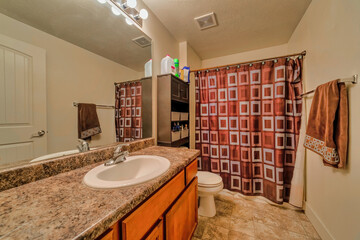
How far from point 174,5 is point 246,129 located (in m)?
1.65

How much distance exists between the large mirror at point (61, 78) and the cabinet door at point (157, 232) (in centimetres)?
65

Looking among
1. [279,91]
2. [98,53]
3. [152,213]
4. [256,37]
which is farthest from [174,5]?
[152,213]

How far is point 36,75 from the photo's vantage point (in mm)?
663

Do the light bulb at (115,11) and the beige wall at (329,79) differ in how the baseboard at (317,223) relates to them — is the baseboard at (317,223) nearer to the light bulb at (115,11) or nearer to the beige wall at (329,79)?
the beige wall at (329,79)

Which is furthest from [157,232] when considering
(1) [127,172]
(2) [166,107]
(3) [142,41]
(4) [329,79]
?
(4) [329,79]

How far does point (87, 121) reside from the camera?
34.1 inches

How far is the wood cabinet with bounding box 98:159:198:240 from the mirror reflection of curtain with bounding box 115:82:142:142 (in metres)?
0.62

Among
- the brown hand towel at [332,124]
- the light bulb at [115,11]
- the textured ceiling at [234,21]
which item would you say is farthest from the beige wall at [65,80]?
the brown hand towel at [332,124]

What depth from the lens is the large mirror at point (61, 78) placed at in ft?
1.93

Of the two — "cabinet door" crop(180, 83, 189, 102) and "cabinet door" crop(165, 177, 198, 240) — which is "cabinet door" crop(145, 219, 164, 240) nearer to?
"cabinet door" crop(165, 177, 198, 240)

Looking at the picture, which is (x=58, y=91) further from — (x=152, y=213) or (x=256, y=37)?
(x=256, y=37)

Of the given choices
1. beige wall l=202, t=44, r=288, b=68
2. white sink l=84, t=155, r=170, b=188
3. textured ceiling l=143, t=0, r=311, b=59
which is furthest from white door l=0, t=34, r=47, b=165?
beige wall l=202, t=44, r=288, b=68

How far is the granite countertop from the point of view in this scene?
34cm

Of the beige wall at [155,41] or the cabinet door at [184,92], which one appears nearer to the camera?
the beige wall at [155,41]
